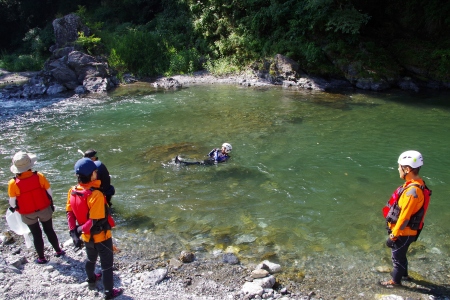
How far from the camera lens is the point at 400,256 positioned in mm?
4988

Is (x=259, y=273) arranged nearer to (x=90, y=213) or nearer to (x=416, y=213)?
(x=416, y=213)

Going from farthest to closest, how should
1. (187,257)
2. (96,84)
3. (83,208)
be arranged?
1. (96,84)
2. (187,257)
3. (83,208)

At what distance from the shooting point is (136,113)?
17.0 m

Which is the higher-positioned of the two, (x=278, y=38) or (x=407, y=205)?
(x=278, y=38)

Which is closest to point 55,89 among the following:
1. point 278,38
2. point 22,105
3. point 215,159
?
point 22,105

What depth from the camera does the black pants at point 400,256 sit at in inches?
191

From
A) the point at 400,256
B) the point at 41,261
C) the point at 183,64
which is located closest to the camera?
the point at 400,256

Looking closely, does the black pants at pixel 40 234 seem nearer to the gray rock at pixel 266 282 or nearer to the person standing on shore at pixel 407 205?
the gray rock at pixel 266 282

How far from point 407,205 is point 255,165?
19.4ft

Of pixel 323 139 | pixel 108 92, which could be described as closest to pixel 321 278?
pixel 323 139

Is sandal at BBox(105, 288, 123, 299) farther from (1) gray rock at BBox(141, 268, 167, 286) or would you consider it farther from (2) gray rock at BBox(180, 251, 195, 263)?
(2) gray rock at BBox(180, 251, 195, 263)

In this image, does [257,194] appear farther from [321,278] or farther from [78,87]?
[78,87]

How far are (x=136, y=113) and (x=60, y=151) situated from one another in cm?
562

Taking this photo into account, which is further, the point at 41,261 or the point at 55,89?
the point at 55,89
